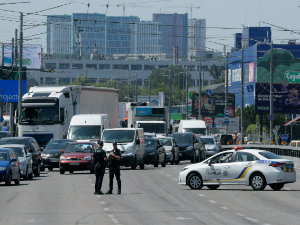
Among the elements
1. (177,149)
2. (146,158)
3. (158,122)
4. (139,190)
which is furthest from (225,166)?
(158,122)

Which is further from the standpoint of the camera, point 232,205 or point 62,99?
point 62,99

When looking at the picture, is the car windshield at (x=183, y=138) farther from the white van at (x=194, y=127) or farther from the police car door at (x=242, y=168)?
the police car door at (x=242, y=168)

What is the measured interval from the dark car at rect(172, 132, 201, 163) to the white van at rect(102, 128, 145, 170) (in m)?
7.04

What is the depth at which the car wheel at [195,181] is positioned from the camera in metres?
21.4

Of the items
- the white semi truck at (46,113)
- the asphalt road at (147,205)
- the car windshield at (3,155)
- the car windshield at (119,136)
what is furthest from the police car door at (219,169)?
the white semi truck at (46,113)

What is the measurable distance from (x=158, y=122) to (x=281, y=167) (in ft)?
81.7

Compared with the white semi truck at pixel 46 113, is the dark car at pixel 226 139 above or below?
below

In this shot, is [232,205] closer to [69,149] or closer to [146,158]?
[69,149]

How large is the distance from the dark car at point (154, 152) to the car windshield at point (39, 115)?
5.39m

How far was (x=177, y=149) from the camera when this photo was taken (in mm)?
37906

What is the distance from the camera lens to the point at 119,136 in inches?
1246

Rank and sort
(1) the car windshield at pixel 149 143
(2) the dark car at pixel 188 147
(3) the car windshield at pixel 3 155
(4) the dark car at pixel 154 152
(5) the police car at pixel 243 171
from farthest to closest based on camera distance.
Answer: (2) the dark car at pixel 188 147 → (1) the car windshield at pixel 149 143 → (4) the dark car at pixel 154 152 → (3) the car windshield at pixel 3 155 → (5) the police car at pixel 243 171

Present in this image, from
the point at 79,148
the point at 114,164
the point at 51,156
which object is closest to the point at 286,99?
the point at 51,156

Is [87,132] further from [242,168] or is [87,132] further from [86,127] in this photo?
[242,168]
